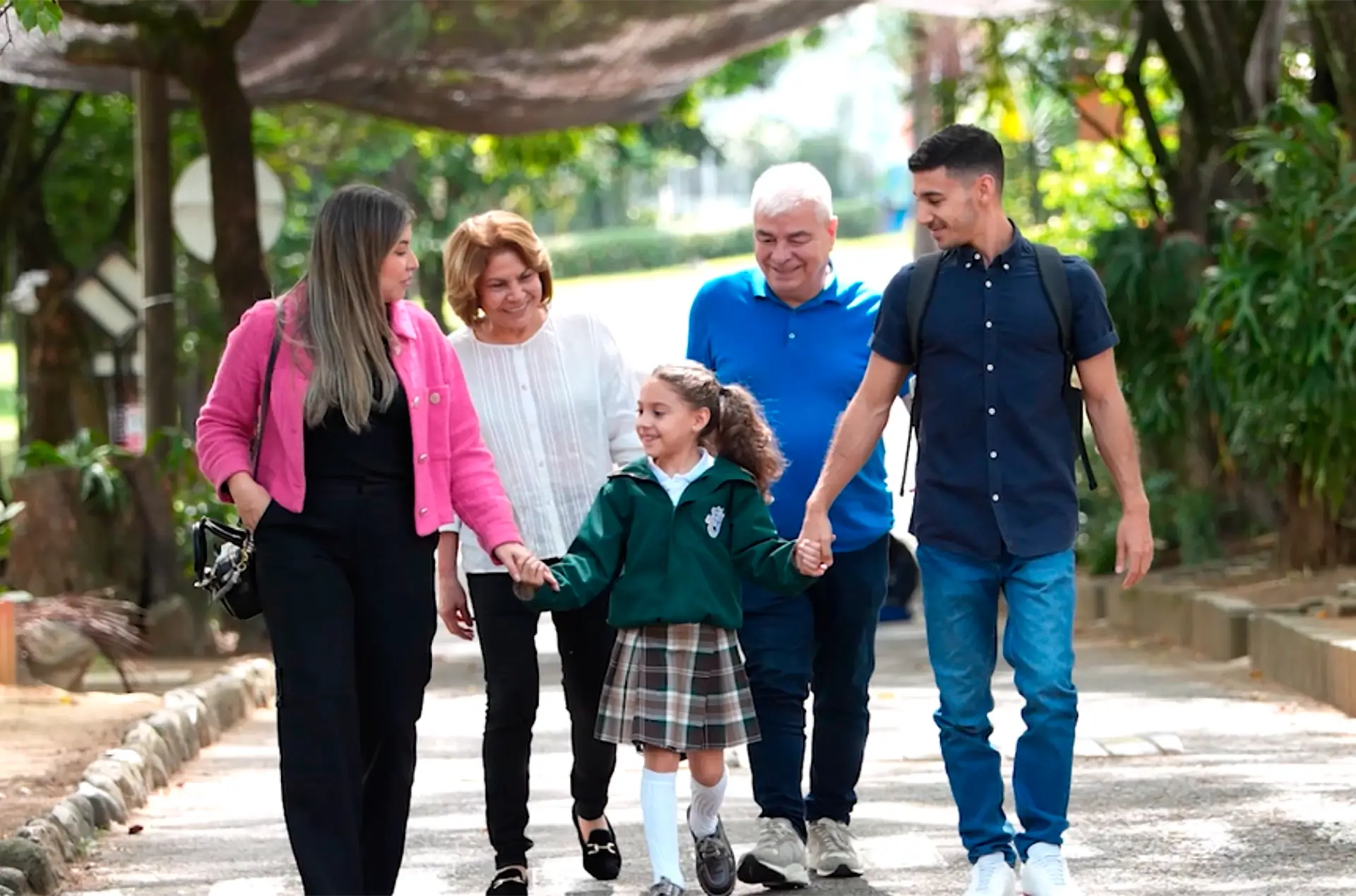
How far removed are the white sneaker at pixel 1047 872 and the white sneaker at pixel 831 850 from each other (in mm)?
777

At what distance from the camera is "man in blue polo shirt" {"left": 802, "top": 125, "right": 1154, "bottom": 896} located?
19.2 ft

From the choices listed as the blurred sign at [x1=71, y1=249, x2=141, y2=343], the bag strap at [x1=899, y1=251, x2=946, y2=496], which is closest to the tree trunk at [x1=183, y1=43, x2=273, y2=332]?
the blurred sign at [x1=71, y1=249, x2=141, y2=343]

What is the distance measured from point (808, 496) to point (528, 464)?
2.58ft

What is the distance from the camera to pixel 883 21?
60.5 meters

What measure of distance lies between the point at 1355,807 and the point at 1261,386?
6.04 metres

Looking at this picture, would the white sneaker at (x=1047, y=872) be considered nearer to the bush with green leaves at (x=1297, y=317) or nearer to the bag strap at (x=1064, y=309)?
the bag strap at (x=1064, y=309)

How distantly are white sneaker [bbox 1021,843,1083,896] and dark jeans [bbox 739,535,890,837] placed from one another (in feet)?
2.79

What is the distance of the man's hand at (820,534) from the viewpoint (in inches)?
234

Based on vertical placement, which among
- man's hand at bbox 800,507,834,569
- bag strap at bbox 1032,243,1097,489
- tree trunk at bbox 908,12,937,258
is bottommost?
man's hand at bbox 800,507,834,569

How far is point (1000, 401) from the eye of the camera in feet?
19.2

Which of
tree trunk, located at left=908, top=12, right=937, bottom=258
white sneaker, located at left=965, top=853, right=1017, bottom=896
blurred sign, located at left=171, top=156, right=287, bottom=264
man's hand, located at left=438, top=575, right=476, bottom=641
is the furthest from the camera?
tree trunk, located at left=908, top=12, right=937, bottom=258

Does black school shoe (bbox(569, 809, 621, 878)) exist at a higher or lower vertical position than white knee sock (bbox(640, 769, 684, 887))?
lower

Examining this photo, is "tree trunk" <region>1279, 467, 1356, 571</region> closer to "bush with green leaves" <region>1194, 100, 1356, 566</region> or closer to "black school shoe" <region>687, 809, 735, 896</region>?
"bush with green leaves" <region>1194, 100, 1356, 566</region>

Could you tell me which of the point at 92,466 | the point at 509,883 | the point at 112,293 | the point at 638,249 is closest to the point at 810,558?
the point at 509,883
